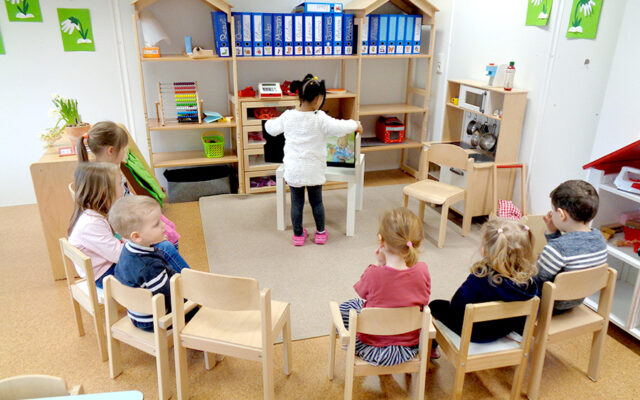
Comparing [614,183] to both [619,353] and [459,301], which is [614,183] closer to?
[619,353]

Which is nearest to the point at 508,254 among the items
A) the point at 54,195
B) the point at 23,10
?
the point at 54,195

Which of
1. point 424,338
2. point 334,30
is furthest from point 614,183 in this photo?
point 334,30

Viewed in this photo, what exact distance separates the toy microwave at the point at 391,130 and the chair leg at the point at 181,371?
3.36m

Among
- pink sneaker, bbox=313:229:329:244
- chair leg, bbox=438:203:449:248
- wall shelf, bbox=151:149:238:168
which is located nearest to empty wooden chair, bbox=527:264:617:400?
chair leg, bbox=438:203:449:248

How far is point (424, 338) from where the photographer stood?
168 centimetres

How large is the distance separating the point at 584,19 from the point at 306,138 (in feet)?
6.39

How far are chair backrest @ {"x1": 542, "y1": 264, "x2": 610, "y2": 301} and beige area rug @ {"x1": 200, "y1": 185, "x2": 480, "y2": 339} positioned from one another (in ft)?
3.10

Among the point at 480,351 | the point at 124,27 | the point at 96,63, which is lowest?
the point at 480,351

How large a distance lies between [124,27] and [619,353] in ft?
14.1

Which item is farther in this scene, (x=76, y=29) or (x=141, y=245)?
(x=76, y=29)

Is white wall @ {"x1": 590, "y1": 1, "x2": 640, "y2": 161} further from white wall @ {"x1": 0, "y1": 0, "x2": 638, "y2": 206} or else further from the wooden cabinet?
the wooden cabinet

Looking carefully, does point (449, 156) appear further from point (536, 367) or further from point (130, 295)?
point (130, 295)

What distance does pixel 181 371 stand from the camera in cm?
185

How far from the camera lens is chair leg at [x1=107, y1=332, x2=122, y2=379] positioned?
2017 mm
